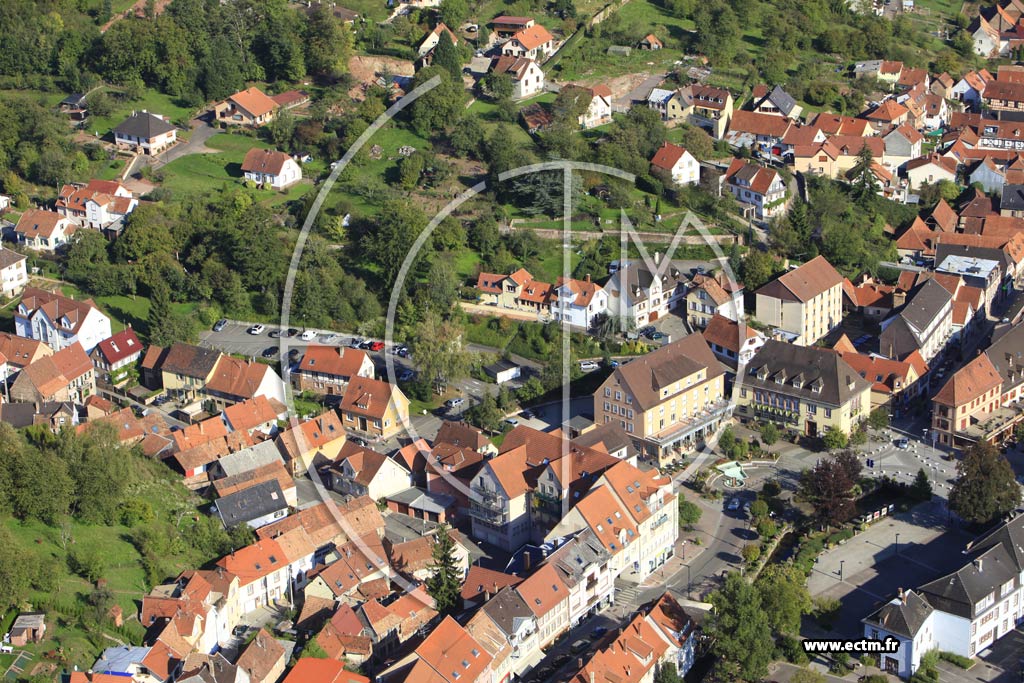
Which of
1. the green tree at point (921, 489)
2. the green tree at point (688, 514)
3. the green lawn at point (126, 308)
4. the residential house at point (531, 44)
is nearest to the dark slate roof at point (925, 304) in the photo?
the green tree at point (921, 489)

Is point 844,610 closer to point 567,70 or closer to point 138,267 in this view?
point 138,267

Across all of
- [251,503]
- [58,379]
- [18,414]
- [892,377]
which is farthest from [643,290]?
[18,414]

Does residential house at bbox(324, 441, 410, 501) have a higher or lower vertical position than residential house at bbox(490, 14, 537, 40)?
lower

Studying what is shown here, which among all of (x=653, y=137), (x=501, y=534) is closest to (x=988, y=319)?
(x=653, y=137)

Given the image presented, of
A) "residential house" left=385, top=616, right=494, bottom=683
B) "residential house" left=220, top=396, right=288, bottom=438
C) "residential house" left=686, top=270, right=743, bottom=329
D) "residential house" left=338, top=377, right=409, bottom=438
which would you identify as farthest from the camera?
"residential house" left=686, top=270, right=743, bottom=329

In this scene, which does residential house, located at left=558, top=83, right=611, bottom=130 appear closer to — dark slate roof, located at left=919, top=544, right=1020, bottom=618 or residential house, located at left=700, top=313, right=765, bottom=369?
residential house, located at left=700, top=313, right=765, bottom=369

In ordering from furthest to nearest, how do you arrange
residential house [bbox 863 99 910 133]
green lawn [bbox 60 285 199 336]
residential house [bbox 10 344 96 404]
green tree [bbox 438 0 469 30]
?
green tree [bbox 438 0 469 30]
residential house [bbox 863 99 910 133]
green lawn [bbox 60 285 199 336]
residential house [bbox 10 344 96 404]

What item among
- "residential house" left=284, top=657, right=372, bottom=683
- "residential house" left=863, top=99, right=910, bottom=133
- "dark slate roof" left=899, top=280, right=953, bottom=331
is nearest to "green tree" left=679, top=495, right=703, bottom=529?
"residential house" left=284, top=657, right=372, bottom=683
